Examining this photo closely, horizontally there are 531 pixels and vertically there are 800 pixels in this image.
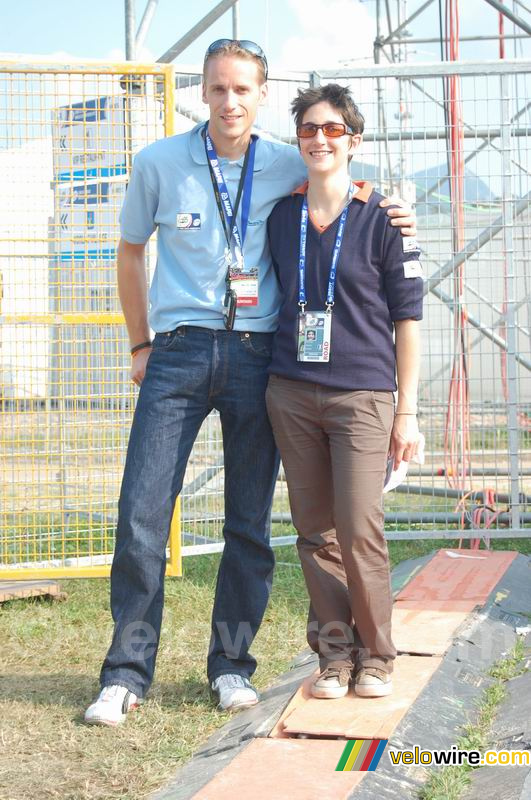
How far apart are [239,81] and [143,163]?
1.43 ft

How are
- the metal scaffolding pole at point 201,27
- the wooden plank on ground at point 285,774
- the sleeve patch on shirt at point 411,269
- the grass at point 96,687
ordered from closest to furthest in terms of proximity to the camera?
1. the wooden plank on ground at point 285,774
2. the grass at point 96,687
3. the sleeve patch on shirt at point 411,269
4. the metal scaffolding pole at point 201,27

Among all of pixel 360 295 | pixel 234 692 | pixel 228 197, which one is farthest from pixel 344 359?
pixel 234 692

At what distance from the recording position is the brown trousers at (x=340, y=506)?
3.47m

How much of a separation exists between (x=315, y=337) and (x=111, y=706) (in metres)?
1.44

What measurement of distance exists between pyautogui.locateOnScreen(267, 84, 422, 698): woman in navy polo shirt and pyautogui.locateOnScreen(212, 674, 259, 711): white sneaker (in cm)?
28

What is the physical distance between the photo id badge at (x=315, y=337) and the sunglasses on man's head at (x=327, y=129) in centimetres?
59

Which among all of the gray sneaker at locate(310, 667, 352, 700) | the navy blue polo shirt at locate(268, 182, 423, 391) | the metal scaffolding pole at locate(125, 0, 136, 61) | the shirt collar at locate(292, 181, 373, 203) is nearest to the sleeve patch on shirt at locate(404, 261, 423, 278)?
the navy blue polo shirt at locate(268, 182, 423, 391)

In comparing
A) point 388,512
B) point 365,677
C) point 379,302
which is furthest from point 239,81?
point 388,512

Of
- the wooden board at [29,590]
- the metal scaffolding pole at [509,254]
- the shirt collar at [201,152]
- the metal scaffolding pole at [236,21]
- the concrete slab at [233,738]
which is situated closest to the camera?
the concrete slab at [233,738]

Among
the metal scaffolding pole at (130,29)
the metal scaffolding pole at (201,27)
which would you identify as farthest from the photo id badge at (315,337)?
the metal scaffolding pole at (201,27)

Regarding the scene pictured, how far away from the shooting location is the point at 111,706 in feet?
11.8

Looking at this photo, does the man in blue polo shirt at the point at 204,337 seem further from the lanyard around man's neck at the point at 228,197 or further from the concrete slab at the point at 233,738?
the concrete slab at the point at 233,738

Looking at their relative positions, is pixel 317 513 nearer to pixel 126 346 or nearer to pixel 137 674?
pixel 137 674

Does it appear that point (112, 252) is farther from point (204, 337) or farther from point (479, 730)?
point (479, 730)
